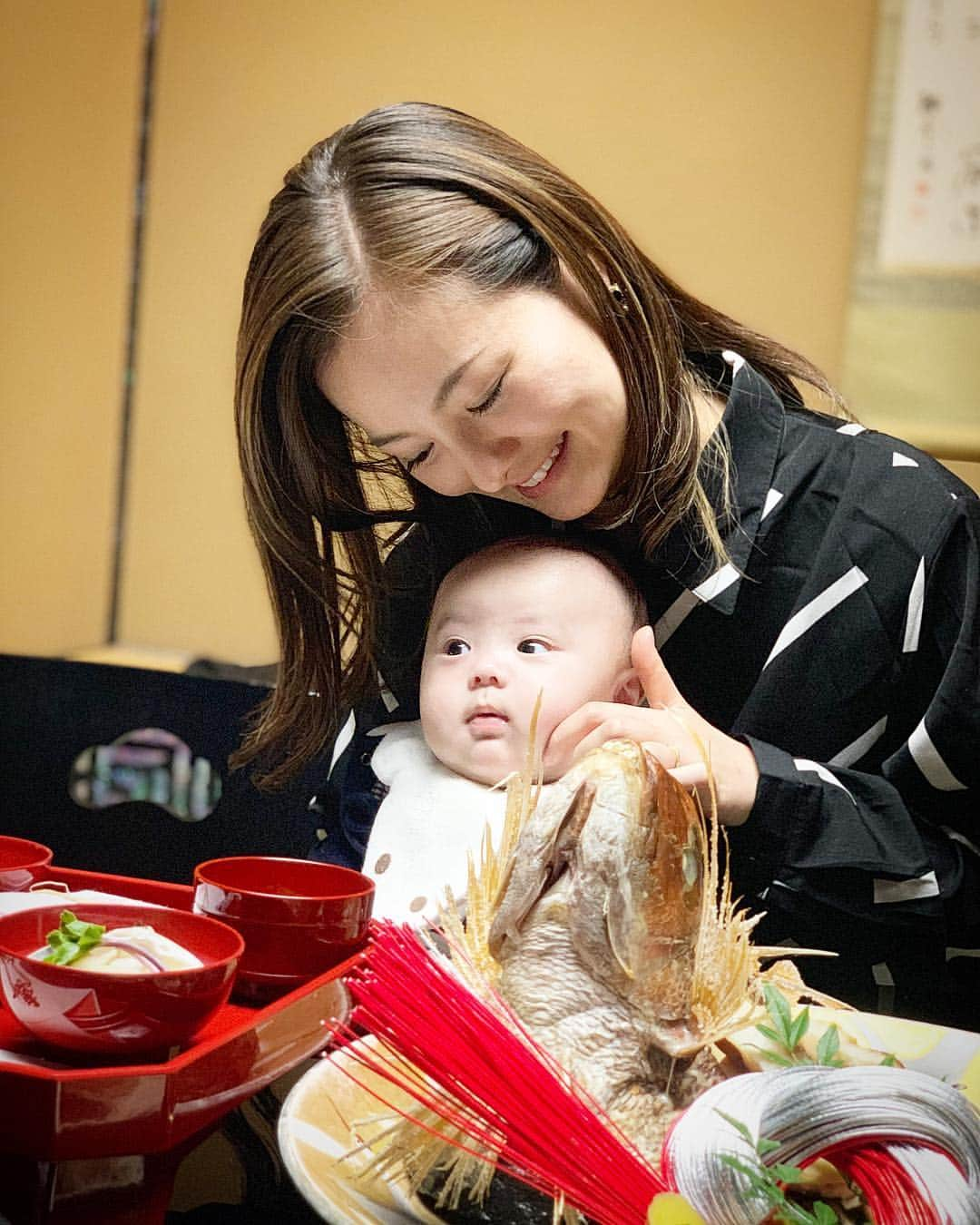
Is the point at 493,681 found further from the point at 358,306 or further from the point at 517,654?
the point at 358,306

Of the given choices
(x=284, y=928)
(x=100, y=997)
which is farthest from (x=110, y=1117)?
(x=284, y=928)

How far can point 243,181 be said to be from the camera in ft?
3.65

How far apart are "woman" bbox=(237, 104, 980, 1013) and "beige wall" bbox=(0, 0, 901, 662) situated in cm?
10

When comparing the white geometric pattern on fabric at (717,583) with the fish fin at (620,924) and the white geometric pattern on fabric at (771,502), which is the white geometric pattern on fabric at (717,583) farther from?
the fish fin at (620,924)

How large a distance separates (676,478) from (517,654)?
0.18 meters

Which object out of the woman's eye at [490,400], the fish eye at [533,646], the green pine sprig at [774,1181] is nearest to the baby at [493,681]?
the fish eye at [533,646]

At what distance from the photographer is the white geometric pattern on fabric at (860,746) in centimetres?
94

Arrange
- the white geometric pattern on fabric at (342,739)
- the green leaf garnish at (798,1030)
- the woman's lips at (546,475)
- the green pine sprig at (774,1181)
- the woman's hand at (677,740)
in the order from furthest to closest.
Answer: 1. the white geometric pattern on fabric at (342,739)
2. the woman's lips at (546,475)
3. the woman's hand at (677,740)
4. the green leaf garnish at (798,1030)
5. the green pine sprig at (774,1181)

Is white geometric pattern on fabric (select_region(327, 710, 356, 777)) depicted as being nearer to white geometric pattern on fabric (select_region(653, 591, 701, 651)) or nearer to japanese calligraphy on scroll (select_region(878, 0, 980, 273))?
white geometric pattern on fabric (select_region(653, 591, 701, 651))

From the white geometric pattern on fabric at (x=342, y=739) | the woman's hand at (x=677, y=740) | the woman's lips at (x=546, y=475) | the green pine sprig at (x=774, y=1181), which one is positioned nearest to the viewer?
the green pine sprig at (x=774, y=1181)

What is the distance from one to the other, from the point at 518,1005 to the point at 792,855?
27 cm

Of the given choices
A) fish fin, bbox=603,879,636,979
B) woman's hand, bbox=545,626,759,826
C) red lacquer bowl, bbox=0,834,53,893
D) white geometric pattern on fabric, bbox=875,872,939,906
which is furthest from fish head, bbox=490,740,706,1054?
red lacquer bowl, bbox=0,834,53,893

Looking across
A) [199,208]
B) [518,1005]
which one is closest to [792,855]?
[518,1005]

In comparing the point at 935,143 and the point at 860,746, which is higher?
the point at 935,143
